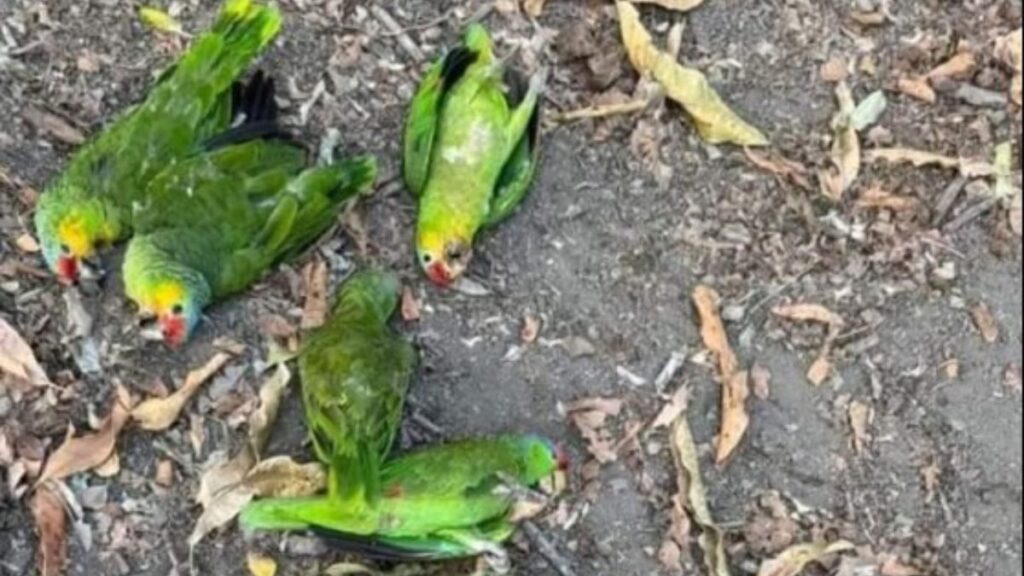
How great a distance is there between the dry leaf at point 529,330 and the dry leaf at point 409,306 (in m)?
0.29

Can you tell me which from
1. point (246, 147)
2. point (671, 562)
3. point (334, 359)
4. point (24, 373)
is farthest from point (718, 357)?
point (24, 373)

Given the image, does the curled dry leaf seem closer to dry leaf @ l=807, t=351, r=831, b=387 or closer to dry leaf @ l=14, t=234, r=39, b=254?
dry leaf @ l=807, t=351, r=831, b=387

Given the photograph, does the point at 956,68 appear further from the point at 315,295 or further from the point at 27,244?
the point at 27,244

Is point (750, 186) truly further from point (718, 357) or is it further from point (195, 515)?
point (195, 515)

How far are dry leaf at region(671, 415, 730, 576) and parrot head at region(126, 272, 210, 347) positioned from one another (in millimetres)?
1354

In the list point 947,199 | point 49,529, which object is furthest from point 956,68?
point 49,529

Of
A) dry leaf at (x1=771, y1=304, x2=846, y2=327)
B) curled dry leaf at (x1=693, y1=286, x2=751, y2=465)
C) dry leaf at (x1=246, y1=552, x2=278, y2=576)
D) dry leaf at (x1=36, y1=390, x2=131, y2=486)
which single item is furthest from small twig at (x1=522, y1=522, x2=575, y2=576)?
dry leaf at (x1=36, y1=390, x2=131, y2=486)

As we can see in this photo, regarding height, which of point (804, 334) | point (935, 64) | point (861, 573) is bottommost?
point (861, 573)

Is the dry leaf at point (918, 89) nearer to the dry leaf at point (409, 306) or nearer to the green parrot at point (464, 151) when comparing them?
the green parrot at point (464, 151)

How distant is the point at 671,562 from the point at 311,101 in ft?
5.65

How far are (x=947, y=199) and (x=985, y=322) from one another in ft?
1.31

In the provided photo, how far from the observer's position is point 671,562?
486 centimetres

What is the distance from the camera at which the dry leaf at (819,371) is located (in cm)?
510

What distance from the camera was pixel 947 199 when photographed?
17.5 feet
